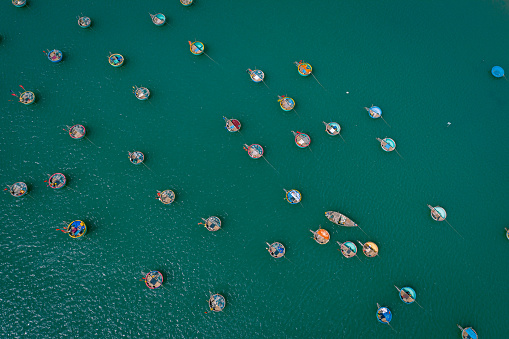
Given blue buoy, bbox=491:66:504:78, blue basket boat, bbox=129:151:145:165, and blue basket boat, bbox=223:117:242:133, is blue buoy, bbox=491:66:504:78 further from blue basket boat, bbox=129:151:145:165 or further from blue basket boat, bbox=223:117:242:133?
blue basket boat, bbox=129:151:145:165

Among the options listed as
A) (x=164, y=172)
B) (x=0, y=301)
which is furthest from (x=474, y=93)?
(x=0, y=301)

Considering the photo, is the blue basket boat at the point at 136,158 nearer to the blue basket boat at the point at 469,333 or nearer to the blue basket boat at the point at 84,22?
the blue basket boat at the point at 84,22

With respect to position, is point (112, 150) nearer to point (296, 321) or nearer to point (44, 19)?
point (44, 19)

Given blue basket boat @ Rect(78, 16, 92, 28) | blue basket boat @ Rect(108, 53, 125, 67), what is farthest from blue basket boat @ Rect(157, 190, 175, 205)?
blue basket boat @ Rect(78, 16, 92, 28)

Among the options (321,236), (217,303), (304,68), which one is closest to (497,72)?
(304,68)

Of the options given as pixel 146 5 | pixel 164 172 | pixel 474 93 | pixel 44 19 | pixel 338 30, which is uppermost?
pixel 474 93

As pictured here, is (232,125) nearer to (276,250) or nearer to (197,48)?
(197,48)
